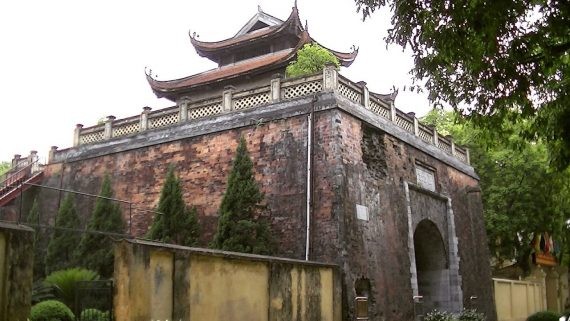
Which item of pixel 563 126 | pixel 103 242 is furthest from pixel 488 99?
pixel 103 242

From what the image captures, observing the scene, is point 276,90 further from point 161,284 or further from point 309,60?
point 161,284

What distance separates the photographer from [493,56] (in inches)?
286

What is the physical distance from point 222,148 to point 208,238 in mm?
2311

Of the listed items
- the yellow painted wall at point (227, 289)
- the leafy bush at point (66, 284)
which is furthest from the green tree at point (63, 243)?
the yellow painted wall at point (227, 289)

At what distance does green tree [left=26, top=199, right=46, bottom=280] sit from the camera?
16.7 m

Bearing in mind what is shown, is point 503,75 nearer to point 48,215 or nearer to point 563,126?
point 563,126

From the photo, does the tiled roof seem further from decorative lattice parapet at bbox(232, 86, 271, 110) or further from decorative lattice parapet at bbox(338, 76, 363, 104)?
decorative lattice parapet at bbox(338, 76, 363, 104)

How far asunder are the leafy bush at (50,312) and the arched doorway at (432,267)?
10.9 m

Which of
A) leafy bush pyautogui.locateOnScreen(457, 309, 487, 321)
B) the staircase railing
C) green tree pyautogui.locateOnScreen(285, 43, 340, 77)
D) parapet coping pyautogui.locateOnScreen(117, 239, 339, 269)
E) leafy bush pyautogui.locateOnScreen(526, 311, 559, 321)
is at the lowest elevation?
leafy bush pyautogui.locateOnScreen(526, 311, 559, 321)

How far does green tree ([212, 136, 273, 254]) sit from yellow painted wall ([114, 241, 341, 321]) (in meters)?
1.94

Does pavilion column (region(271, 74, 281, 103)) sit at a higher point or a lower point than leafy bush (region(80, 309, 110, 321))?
higher

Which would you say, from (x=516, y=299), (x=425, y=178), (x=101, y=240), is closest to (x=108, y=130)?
(x=101, y=240)

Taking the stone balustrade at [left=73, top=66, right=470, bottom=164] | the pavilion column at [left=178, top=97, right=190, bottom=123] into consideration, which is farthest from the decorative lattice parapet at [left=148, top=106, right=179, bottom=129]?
the pavilion column at [left=178, top=97, right=190, bottom=123]

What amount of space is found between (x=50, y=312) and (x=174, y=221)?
16.8 feet
